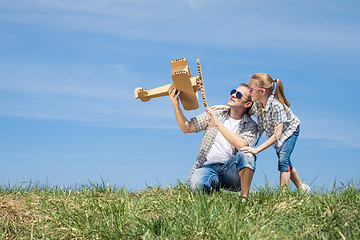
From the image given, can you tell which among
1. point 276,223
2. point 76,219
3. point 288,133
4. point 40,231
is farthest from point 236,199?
point 40,231

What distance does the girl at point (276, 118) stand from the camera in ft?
20.2

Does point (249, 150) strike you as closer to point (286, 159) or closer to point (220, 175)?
point (220, 175)

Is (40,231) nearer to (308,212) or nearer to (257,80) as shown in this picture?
(308,212)

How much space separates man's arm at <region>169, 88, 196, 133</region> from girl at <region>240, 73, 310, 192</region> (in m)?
1.08

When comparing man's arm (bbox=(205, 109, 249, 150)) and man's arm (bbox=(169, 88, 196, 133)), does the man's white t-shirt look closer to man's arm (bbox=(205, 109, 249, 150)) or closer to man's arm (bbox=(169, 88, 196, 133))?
man's arm (bbox=(205, 109, 249, 150))

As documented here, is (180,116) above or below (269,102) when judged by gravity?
below

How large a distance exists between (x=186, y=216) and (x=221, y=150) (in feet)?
5.98

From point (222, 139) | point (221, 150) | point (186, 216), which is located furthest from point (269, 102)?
point (186, 216)

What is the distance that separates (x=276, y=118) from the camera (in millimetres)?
6164

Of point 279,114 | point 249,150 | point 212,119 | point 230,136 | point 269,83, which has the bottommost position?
point 249,150

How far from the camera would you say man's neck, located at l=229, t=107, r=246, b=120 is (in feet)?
20.6

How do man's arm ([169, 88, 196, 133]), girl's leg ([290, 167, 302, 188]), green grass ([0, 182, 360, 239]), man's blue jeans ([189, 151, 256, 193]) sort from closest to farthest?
green grass ([0, 182, 360, 239])
man's blue jeans ([189, 151, 256, 193])
man's arm ([169, 88, 196, 133])
girl's leg ([290, 167, 302, 188])

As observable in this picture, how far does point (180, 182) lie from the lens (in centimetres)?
652

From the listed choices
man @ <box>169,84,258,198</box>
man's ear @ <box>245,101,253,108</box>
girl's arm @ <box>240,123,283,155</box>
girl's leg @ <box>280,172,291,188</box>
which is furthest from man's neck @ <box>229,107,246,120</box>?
girl's leg @ <box>280,172,291,188</box>
